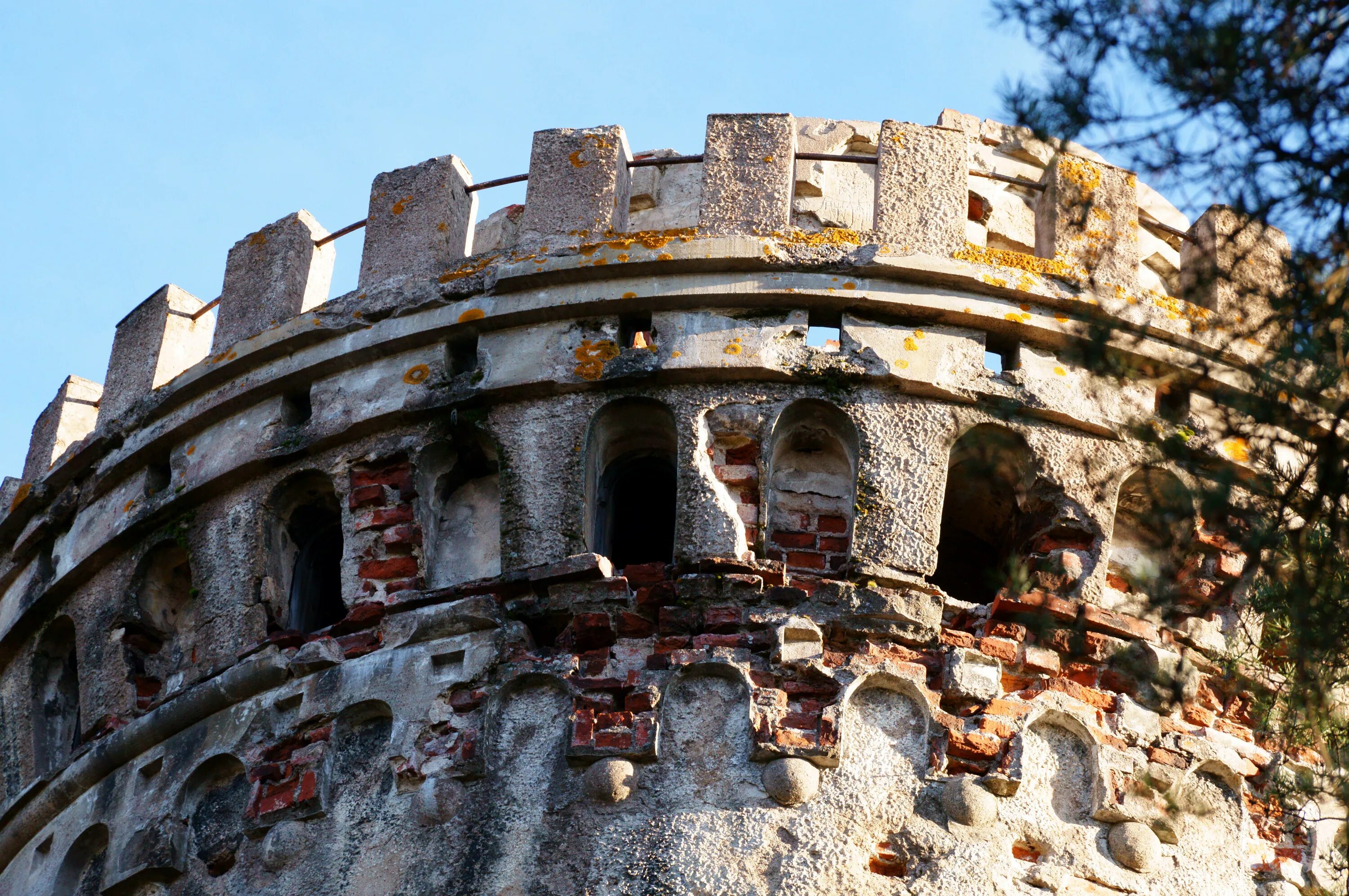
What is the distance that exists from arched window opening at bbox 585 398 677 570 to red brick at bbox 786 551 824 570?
1.71ft

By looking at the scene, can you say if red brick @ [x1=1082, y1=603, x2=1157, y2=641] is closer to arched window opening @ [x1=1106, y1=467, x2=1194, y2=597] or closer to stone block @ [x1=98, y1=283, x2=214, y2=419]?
arched window opening @ [x1=1106, y1=467, x2=1194, y2=597]

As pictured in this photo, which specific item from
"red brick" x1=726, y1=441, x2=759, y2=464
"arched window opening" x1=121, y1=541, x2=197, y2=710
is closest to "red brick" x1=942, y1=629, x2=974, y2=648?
"red brick" x1=726, y1=441, x2=759, y2=464

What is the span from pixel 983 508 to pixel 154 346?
15.0ft

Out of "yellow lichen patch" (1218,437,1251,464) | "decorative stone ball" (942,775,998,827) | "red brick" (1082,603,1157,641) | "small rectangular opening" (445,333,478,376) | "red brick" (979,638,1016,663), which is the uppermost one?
"small rectangular opening" (445,333,478,376)

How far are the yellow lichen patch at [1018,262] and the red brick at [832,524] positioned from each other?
146 centimetres

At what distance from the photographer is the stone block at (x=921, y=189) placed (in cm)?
1051

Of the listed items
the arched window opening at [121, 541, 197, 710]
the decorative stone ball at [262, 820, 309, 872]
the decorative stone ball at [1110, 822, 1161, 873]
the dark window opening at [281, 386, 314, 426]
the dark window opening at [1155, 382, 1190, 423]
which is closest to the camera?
the decorative stone ball at [1110, 822, 1161, 873]

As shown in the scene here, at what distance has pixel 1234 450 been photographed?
1033cm

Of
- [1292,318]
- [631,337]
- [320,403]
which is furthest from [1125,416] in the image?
[320,403]

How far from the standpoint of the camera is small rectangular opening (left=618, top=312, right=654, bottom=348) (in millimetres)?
10289

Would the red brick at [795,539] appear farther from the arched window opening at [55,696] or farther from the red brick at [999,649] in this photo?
the arched window opening at [55,696]

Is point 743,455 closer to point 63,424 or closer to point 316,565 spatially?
point 316,565

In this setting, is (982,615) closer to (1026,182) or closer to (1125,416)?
(1125,416)

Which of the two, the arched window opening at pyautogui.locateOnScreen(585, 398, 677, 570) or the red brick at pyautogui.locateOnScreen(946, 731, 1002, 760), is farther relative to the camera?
the arched window opening at pyautogui.locateOnScreen(585, 398, 677, 570)
